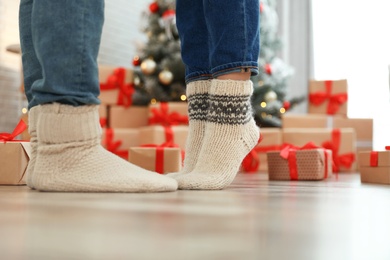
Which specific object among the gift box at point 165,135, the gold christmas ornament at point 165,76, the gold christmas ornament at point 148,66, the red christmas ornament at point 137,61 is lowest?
the gift box at point 165,135

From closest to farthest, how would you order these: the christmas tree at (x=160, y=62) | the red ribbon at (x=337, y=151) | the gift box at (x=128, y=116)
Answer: the red ribbon at (x=337, y=151), the gift box at (x=128, y=116), the christmas tree at (x=160, y=62)

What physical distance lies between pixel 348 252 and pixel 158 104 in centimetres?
244

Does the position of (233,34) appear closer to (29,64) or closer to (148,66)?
(29,64)

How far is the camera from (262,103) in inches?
123

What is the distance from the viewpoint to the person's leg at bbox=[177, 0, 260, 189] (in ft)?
3.12

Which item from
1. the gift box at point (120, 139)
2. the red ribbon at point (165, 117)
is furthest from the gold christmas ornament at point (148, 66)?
the gift box at point (120, 139)

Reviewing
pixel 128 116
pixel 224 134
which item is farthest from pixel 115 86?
pixel 224 134

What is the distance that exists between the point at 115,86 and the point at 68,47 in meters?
2.07

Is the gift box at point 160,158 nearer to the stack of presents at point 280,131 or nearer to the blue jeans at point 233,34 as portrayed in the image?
the stack of presents at point 280,131

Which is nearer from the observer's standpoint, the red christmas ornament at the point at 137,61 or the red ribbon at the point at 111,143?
the red ribbon at the point at 111,143

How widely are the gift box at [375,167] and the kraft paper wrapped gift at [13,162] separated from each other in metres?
0.89

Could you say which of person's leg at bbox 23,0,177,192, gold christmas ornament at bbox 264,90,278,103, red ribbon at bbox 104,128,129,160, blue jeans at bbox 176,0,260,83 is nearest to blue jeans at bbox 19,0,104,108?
person's leg at bbox 23,0,177,192

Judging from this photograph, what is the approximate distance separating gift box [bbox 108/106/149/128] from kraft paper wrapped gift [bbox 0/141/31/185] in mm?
1613

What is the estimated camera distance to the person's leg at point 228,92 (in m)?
0.95
